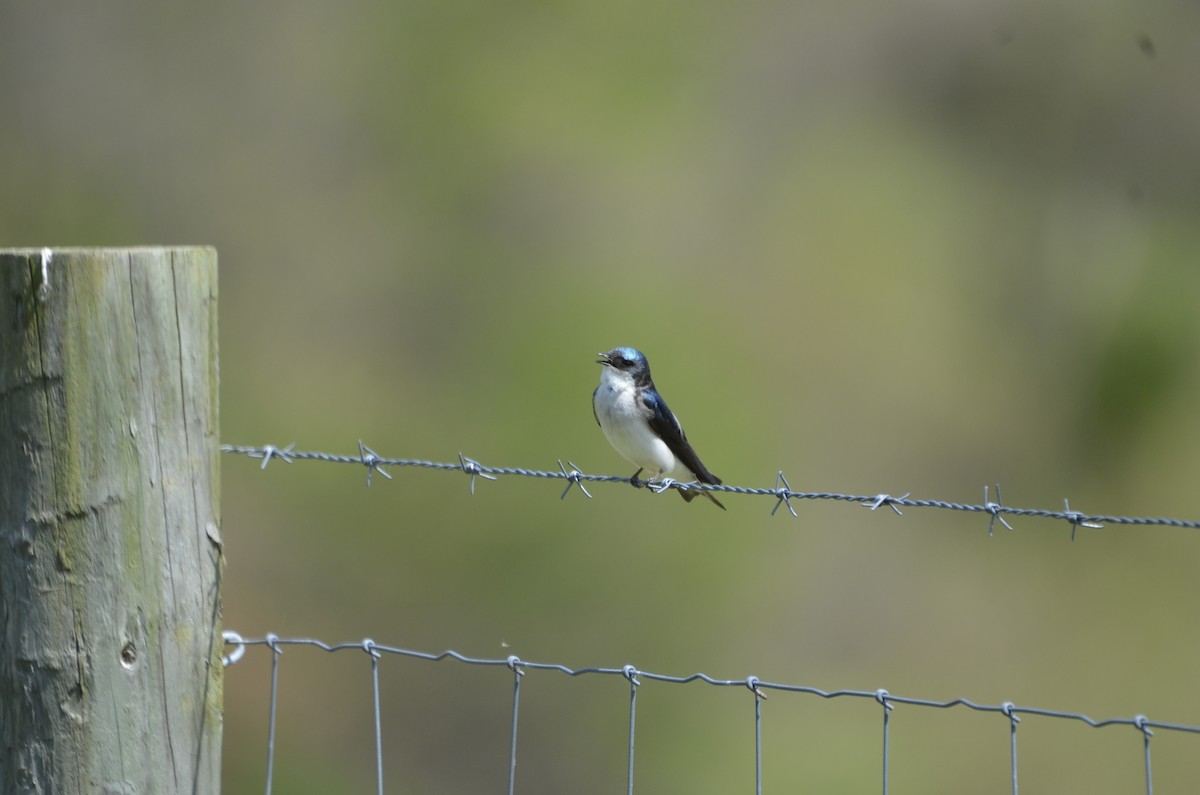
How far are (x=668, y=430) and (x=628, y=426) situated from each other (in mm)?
148

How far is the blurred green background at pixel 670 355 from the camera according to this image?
8469mm

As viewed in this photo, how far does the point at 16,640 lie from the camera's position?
1974mm

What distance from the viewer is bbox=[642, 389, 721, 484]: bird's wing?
4414 mm

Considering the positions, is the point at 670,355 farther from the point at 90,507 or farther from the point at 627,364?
the point at 90,507

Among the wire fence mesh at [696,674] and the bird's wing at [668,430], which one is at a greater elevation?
the bird's wing at [668,430]

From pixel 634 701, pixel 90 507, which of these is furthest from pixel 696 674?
pixel 90 507

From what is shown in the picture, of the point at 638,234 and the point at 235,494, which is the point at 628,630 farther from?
the point at 638,234

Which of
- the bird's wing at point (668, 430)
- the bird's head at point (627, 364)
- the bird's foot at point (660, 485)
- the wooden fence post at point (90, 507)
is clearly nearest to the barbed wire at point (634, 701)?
the wooden fence post at point (90, 507)

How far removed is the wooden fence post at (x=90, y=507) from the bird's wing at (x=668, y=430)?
101 inches

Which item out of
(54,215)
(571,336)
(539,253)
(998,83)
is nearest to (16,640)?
(571,336)

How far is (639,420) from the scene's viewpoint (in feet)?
14.6

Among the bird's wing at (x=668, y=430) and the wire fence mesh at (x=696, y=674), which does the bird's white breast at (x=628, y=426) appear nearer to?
the bird's wing at (x=668, y=430)

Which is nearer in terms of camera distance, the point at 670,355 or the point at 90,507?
the point at 90,507

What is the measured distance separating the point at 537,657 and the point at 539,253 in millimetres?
4000
